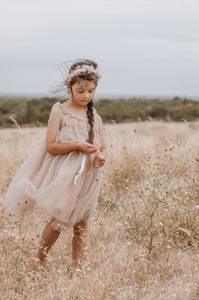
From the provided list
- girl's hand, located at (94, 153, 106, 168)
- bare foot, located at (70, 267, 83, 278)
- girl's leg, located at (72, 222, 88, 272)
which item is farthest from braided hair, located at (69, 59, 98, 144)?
bare foot, located at (70, 267, 83, 278)

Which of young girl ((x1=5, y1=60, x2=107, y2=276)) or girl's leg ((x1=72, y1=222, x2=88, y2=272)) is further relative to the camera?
girl's leg ((x1=72, y1=222, x2=88, y2=272))

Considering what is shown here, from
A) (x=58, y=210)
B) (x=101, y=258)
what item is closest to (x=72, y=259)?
(x=101, y=258)

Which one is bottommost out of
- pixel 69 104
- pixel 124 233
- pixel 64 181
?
pixel 124 233

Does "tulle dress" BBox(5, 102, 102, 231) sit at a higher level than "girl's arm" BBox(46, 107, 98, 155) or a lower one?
lower

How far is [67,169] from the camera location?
2219 millimetres

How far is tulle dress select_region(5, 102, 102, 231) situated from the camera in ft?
7.20

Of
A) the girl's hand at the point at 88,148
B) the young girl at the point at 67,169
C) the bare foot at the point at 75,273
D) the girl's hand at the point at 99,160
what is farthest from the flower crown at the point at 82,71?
the bare foot at the point at 75,273

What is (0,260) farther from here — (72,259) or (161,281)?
(161,281)

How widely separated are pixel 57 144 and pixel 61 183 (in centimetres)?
30

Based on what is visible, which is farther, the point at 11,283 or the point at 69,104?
the point at 69,104

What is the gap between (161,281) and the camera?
225 centimetres

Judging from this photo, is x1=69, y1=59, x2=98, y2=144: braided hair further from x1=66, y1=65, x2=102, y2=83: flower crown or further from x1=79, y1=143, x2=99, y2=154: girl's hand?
x1=79, y1=143, x2=99, y2=154: girl's hand

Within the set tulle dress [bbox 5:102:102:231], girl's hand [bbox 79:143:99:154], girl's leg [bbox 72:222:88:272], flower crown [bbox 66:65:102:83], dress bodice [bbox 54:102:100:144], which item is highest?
flower crown [bbox 66:65:102:83]

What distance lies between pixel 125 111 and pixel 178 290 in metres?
33.0
